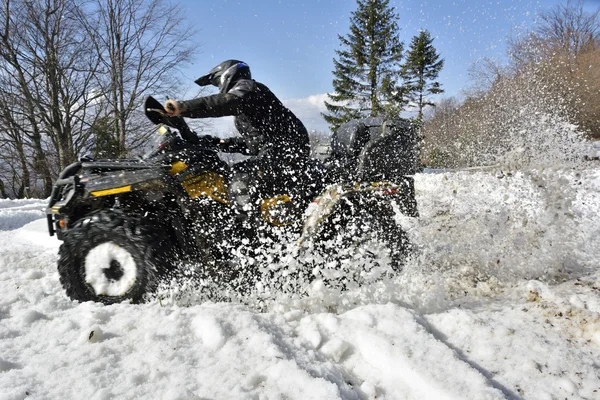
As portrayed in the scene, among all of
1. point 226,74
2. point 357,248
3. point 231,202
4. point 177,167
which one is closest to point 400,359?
point 357,248

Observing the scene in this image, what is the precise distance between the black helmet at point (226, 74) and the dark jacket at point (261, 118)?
0.32ft

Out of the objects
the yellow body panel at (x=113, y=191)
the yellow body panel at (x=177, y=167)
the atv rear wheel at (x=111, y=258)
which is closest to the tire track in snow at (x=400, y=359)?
the atv rear wheel at (x=111, y=258)

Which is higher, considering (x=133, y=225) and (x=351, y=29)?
(x=351, y=29)

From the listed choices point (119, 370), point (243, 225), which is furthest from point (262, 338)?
point (243, 225)

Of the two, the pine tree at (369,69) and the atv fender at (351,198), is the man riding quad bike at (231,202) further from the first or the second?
the pine tree at (369,69)

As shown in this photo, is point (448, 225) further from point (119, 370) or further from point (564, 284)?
point (119, 370)

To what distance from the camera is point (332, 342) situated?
218 centimetres

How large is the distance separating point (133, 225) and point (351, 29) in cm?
2647

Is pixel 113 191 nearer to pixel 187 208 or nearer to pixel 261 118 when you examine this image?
pixel 187 208

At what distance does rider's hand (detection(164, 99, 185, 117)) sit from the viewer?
2719 millimetres

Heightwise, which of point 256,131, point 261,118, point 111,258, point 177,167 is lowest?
point 111,258

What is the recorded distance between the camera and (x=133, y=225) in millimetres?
2598

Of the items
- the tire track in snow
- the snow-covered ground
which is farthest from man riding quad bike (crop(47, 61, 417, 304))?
the tire track in snow

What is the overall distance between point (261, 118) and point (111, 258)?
5.62 ft
